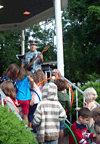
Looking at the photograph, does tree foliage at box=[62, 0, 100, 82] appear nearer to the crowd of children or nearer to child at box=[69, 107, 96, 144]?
the crowd of children

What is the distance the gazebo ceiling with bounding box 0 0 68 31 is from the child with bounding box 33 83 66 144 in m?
3.93

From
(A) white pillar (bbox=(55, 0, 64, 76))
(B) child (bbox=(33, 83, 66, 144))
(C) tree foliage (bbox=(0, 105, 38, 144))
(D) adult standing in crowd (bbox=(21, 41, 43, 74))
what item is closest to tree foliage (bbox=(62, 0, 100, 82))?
(A) white pillar (bbox=(55, 0, 64, 76))

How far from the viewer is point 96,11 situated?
41.2 ft

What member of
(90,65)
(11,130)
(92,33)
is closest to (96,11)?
(92,33)

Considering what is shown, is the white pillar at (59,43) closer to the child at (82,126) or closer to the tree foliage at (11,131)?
the child at (82,126)

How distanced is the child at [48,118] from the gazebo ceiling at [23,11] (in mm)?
3935

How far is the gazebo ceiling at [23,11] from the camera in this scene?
6.61 metres

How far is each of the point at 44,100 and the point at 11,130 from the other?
1.14 m

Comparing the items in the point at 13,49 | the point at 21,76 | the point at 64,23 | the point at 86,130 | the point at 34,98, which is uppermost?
the point at 64,23

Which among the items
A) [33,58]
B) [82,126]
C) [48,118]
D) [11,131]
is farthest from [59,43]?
[11,131]

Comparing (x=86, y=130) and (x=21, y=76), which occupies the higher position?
(x=21, y=76)

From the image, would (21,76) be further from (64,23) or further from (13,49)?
(64,23)

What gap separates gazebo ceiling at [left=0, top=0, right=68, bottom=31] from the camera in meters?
6.61

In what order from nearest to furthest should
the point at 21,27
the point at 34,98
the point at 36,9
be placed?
the point at 34,98 < the point at 36,9 < the point at 21,27
